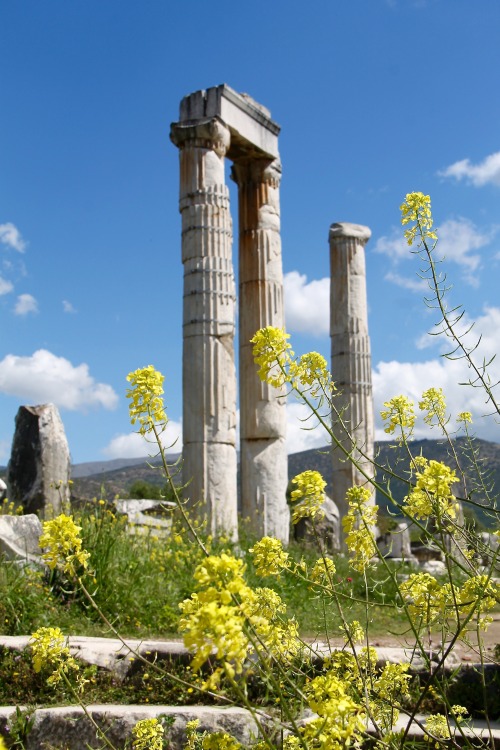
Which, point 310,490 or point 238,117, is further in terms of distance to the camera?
point 238,117

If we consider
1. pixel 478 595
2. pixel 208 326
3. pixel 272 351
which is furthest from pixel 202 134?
pixel 478 595

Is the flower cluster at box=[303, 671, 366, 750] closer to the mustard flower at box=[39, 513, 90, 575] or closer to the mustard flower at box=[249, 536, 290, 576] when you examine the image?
the mustard flower at box=[249, 536, 290, 576]

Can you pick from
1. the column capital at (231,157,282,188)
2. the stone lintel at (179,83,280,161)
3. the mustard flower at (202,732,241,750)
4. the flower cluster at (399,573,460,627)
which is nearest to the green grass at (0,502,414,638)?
the flower cluster at (399,573,460,627)

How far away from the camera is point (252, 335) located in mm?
14055

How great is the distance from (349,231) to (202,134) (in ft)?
17.3

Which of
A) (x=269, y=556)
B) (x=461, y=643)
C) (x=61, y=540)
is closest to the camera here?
(x=61, y=540)

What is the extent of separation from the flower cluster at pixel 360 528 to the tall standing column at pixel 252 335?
9.15 m

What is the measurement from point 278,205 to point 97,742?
448 inches

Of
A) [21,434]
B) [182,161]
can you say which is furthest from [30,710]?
[182,161]

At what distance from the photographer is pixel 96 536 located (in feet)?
24.8

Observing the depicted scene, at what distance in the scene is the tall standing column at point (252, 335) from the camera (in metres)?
13.0

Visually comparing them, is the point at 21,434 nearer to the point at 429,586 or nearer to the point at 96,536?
the point at 96,536

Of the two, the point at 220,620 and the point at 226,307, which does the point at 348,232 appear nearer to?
the point at 226,307

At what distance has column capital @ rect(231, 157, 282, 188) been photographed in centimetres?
1440
